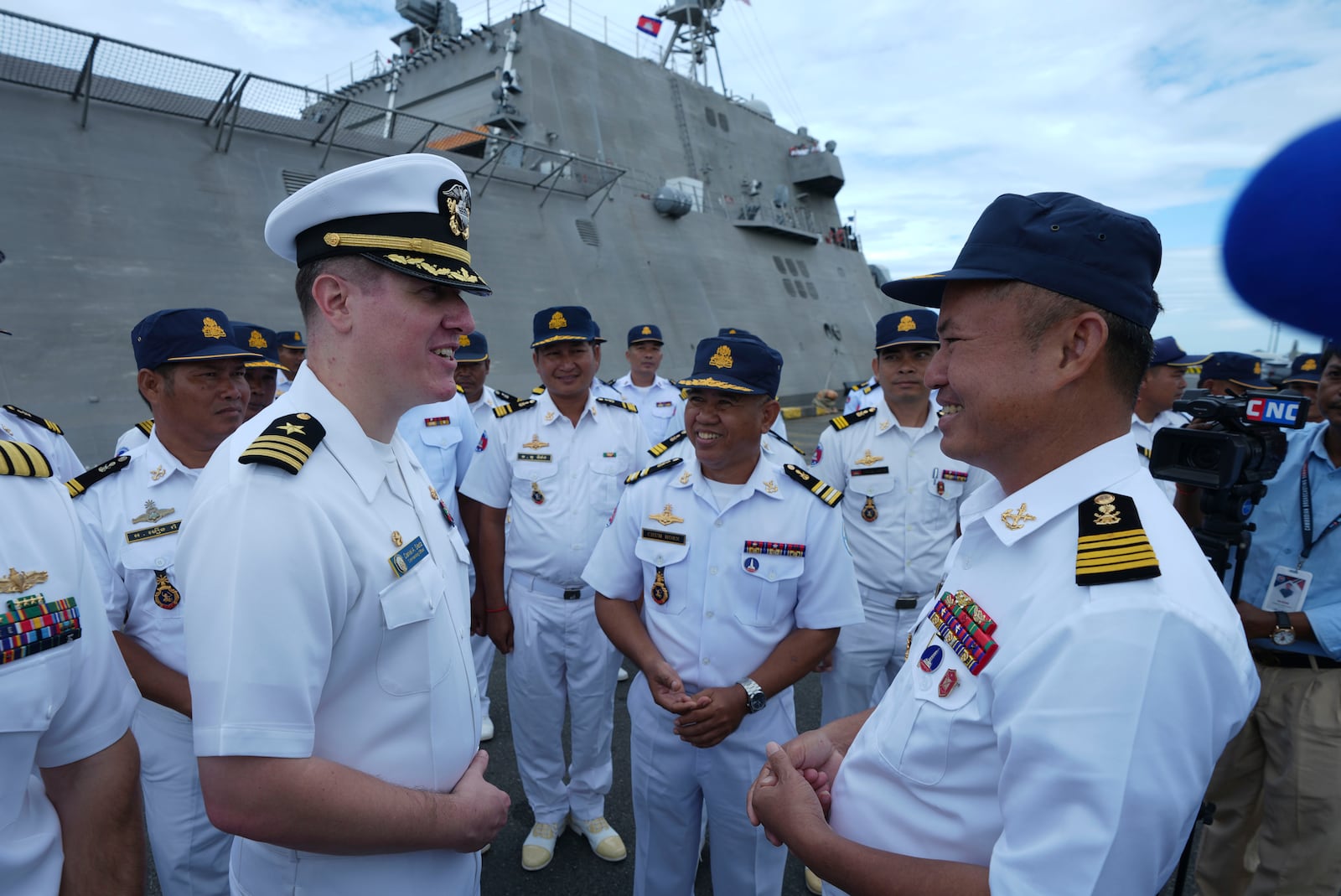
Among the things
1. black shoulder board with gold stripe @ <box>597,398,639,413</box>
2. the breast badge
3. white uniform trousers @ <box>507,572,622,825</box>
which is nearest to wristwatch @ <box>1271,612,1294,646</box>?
white uniform trousers @ <box>507,572,622,825</box>

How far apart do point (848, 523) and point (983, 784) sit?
256cm

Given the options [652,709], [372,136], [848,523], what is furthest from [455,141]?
[652,709]

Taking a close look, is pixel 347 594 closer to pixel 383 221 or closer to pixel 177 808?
pixel 383 221

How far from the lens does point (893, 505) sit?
138 inches

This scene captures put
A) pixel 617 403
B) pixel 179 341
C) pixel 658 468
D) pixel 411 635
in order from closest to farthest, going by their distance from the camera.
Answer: pixel 411 635, pixel 179 341, pixel 658 468, pixel 617 403

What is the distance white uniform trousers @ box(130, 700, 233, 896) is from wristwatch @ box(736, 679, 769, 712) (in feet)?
5.93

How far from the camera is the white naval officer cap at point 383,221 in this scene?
1282 mm

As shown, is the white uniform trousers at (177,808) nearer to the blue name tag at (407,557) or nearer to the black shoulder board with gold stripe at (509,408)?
the blue name tag at (407,557)

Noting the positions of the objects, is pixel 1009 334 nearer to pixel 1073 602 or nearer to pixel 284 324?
pixel 1073 602

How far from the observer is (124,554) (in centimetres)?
219

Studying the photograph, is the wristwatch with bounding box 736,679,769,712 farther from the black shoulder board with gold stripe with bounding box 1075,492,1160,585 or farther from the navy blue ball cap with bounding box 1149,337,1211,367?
the navy blue ball cap with bounding box 1149,337,1211,367

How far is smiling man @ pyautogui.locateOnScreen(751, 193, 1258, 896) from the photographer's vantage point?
892 mm

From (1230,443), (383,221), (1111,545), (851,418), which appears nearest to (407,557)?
(383,221)

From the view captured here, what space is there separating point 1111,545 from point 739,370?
1598 millimetres
